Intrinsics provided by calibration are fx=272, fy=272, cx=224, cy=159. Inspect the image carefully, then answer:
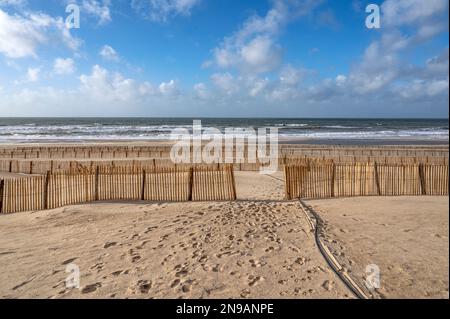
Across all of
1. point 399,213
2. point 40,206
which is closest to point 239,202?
point 399,213

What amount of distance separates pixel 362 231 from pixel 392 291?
Answer: 7.63ft

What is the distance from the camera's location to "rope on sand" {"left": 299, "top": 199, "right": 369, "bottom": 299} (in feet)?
12.0

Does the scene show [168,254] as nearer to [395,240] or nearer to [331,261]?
[331,261]

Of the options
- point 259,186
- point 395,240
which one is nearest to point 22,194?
point 259,186

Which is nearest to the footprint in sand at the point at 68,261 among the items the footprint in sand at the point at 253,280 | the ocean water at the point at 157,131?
the footprint in sand at the point at 253,280

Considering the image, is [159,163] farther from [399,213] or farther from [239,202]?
[399,213]

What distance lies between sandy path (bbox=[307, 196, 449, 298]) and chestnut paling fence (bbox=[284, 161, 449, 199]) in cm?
54

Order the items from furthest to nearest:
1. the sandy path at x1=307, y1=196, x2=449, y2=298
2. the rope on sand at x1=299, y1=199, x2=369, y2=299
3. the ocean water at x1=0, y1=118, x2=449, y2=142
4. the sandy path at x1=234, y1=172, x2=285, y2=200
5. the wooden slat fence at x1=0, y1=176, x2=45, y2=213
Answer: the ocean water at x1=0, y1=118, x2=449, y2=142, the sandy path at x1=234, y1=172, x2=285, y2=200, the wooden slat fence at x1=0, y1=176, x2=45, y2=213, the sandy path at x1=307, y1=196, x2=449, y2=298, the rope on sand at x1=299, y1=199, x2=369, y2=299

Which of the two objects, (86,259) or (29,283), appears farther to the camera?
(86,259)

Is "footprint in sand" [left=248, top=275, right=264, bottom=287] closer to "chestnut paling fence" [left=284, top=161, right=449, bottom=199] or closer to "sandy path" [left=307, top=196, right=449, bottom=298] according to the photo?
"sandy path" [left=307, top=196, right=449, bottom=298]

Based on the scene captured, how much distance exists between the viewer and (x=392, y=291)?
3.58m

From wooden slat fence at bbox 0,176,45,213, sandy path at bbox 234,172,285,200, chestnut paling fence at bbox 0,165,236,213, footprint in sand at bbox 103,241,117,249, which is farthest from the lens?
sandy path at bbox 234,172,285,200

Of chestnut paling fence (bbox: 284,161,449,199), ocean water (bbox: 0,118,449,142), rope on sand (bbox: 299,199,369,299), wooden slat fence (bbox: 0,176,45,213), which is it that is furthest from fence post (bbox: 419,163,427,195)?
ocean water (bbox: 0,118,449,142)

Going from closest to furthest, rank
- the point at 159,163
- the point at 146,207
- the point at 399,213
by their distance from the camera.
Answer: the point at 399,213 → the point at 146,207 → the point at 159,163
